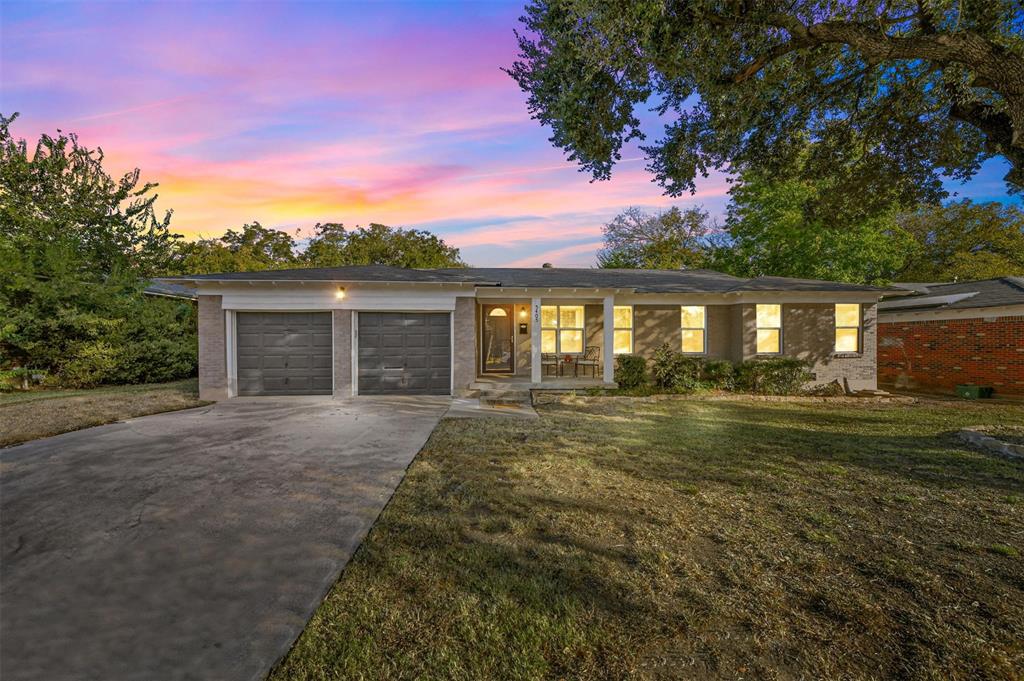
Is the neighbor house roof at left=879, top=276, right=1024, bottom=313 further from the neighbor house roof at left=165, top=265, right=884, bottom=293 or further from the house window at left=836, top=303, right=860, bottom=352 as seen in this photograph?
the neighbor house roof at left=165, top=265, right=884, bottom=293

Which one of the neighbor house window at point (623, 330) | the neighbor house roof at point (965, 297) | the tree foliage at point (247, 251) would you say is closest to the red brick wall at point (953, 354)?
the neighbor house roof at point (965, 297)

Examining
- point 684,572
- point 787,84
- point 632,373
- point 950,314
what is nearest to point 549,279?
point 632,373

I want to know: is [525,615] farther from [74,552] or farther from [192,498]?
[192,498]

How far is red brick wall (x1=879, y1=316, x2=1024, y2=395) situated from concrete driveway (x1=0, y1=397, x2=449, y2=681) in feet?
52.7

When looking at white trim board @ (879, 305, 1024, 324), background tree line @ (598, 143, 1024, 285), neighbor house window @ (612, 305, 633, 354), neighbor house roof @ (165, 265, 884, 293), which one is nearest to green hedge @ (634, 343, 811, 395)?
neighbor house window @ (612, 305, 633, 354)

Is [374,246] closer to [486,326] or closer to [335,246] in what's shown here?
[335,246]

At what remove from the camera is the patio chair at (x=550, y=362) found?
45.2ft

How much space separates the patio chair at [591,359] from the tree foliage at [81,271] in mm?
13690

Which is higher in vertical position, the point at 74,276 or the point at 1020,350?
the point at 74,276

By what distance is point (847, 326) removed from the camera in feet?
43.9

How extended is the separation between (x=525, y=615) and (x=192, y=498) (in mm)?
3732

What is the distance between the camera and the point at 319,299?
1105 cm

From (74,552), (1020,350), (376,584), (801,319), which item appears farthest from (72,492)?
(1020,350)

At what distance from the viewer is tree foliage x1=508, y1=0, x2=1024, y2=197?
5.46 m
